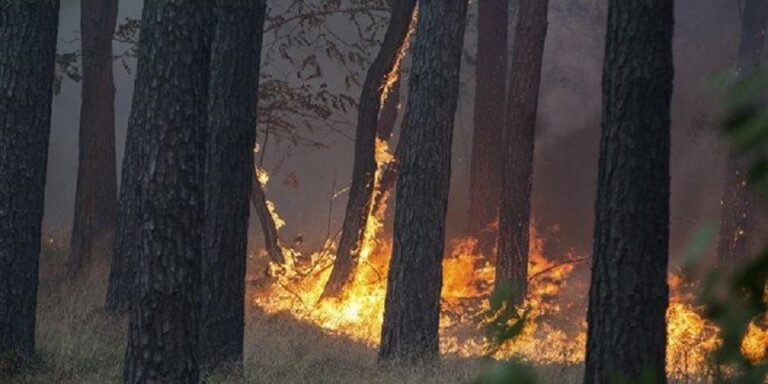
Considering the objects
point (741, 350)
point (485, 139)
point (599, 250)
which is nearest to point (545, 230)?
point (485, 139)

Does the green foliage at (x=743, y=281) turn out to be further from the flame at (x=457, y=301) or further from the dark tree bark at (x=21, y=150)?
the flame at (x=457, y=301)

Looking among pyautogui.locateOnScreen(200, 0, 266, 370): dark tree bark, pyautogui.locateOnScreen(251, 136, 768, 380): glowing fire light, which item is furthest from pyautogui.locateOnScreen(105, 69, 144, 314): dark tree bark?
pyautogui.locateOnScreen(251, 136, 768, 380): glowing fire light

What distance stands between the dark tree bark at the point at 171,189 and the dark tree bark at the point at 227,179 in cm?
243

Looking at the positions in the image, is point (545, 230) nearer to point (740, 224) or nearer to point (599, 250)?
point (740, 224)

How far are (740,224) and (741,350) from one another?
69.8 feet

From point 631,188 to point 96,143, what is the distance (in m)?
12.4

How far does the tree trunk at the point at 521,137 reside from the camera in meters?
17.4

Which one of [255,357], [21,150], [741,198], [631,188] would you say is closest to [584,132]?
[741,198]

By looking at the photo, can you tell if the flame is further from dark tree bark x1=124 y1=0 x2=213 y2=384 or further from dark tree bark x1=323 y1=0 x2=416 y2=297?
dark tree bark x1=124 y1=0 x2=213 y2=384

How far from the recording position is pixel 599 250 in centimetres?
696

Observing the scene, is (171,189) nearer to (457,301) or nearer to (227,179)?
(227,179)

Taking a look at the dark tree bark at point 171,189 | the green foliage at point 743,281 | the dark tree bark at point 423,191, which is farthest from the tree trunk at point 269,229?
the green foliage at point 743,281

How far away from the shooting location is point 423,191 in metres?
12.0

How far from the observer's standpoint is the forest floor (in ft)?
32.5
